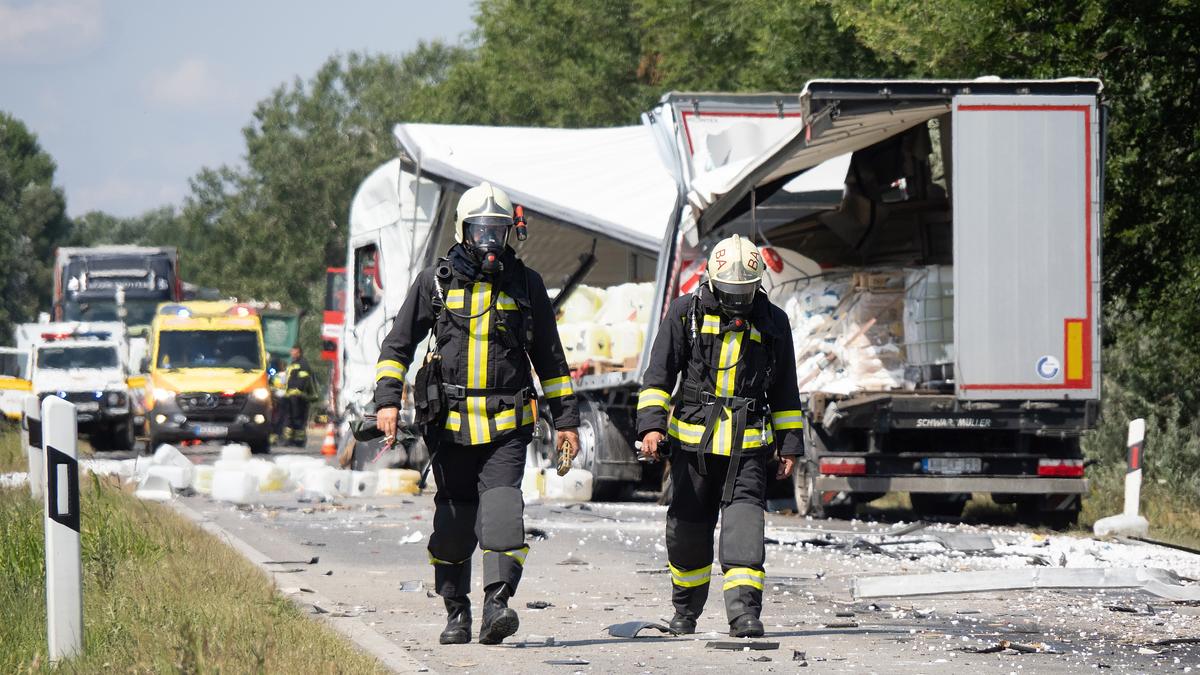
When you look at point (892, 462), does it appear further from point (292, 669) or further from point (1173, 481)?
point (292, 669)

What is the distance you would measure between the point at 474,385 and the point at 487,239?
0.60 m

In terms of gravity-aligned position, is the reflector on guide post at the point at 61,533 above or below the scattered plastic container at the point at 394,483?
above

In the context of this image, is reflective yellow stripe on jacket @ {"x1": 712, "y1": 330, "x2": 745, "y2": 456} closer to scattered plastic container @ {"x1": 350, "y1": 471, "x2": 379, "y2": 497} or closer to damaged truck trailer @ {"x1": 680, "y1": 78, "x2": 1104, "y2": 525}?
damaged truck trailer @ {"x1": 680, "y1": 78, "x2": 1104, "y2": 525}

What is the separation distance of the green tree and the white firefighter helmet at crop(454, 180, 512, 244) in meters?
92.1

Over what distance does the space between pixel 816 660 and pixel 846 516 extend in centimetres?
922

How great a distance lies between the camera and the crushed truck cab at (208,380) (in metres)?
31.2

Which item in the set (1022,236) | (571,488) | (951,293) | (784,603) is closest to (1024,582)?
(784,603)

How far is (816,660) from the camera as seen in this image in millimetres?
7809

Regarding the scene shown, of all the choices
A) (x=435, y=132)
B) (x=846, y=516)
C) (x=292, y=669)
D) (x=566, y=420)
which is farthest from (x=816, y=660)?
(x=435, y=132)

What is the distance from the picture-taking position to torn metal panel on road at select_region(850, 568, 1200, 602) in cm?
1038

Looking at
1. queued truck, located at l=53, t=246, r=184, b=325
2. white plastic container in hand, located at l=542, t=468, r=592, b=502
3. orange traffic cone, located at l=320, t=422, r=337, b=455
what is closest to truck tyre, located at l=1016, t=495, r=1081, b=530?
white plastic container in hand, located at l=542, t=468, r=592, b=502

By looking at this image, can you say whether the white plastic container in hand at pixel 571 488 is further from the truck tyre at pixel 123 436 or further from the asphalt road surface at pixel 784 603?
the truck tyre at pixel 123 436

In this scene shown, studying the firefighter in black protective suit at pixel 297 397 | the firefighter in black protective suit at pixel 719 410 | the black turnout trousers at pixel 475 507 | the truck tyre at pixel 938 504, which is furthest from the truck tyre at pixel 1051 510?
the firefighter in black protective suit at pixel 297 397

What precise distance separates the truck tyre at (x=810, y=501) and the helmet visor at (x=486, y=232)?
8471mm
